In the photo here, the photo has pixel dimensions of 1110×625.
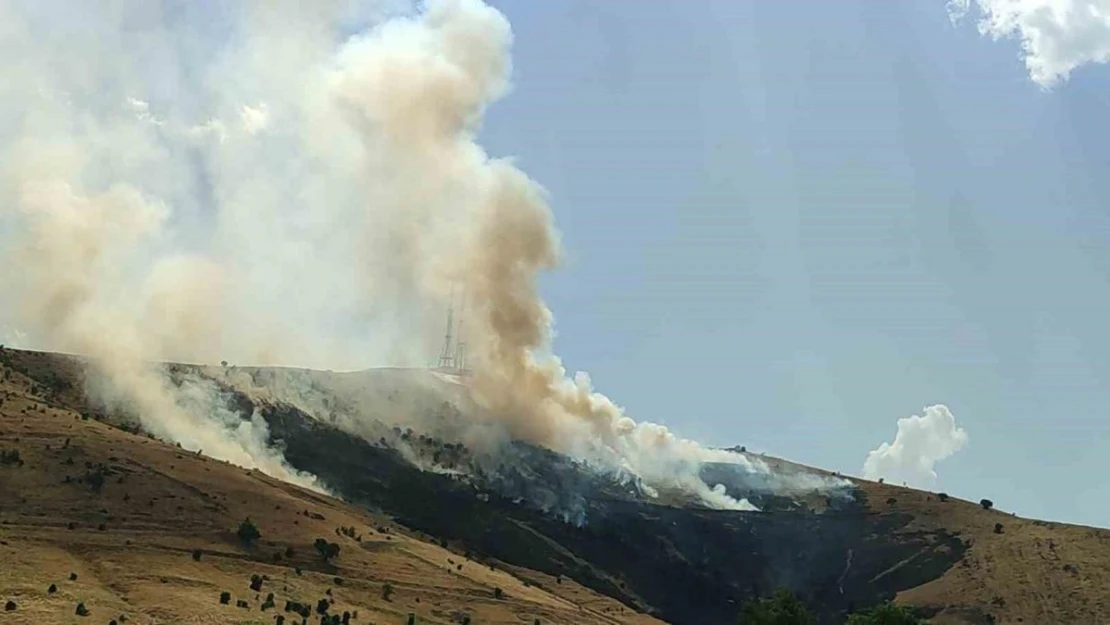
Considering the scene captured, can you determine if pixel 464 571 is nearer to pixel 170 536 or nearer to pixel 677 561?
pixel 170 536

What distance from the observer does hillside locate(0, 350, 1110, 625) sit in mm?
104688

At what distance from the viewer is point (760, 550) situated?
19912 cm

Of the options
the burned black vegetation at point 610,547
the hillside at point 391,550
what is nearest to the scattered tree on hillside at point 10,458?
the hillside at point 391,550

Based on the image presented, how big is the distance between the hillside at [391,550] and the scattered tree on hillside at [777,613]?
20.2 metres

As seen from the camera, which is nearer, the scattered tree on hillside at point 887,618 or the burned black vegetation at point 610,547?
the scattered tree on hillside at point 887,618

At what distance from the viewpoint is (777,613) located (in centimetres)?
11444

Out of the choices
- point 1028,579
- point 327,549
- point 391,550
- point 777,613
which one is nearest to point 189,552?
point 327,549

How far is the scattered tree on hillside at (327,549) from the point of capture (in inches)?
4774

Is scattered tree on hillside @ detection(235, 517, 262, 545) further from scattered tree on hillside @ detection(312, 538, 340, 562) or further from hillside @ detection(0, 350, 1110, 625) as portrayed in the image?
scattered tree on hillside @ detection(312, 538, 340, 562)

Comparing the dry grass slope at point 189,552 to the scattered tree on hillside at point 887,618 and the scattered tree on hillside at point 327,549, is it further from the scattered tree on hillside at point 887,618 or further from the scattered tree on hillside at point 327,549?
the scattered tree on hillside at point 887,618

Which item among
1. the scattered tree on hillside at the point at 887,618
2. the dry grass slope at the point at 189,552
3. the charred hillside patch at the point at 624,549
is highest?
the charred hillside patch at the point at 624,549

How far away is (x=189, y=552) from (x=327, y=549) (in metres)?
15.6

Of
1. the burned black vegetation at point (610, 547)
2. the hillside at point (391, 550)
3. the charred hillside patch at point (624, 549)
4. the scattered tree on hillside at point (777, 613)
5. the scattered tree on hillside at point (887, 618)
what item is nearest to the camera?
the hillside at point (391, 550)

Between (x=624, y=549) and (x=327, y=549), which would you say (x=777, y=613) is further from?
(x=624, y=549)
